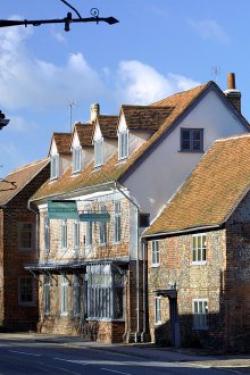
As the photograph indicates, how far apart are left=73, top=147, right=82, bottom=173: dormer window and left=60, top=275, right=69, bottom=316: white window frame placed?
527cm

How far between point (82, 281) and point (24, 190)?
29.8 feet

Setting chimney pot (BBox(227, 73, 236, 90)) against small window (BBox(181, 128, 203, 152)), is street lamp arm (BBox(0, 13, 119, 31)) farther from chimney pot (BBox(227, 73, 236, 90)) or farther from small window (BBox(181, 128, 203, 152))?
chimney pot (BBox(227, 73, 236, 90))

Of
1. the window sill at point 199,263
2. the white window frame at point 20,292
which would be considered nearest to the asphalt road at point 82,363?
the window sill at point 199,263

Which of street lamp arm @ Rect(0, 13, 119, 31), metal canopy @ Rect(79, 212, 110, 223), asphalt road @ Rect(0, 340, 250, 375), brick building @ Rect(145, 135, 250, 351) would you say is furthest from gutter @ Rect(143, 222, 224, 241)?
street lamp arm @ Rect(0, 13, 119, 31)

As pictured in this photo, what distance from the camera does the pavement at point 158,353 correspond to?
3250 cm

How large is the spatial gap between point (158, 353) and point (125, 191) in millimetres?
8400

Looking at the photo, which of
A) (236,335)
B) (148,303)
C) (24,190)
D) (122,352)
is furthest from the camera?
(24,190)

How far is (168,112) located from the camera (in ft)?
149

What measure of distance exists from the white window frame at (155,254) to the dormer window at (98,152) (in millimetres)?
6342

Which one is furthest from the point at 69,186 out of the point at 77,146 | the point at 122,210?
the point at 122,210

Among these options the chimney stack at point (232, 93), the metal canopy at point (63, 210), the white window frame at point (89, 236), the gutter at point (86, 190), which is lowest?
the white window frame at point (89, 236)

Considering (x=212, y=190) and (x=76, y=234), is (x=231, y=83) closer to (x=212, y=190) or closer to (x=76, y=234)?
(x=212, y=190)

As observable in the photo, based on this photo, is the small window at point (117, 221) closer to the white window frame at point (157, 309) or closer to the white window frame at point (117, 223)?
the white window frame at point (117, 223)

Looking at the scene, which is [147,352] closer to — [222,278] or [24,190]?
[222,278]
